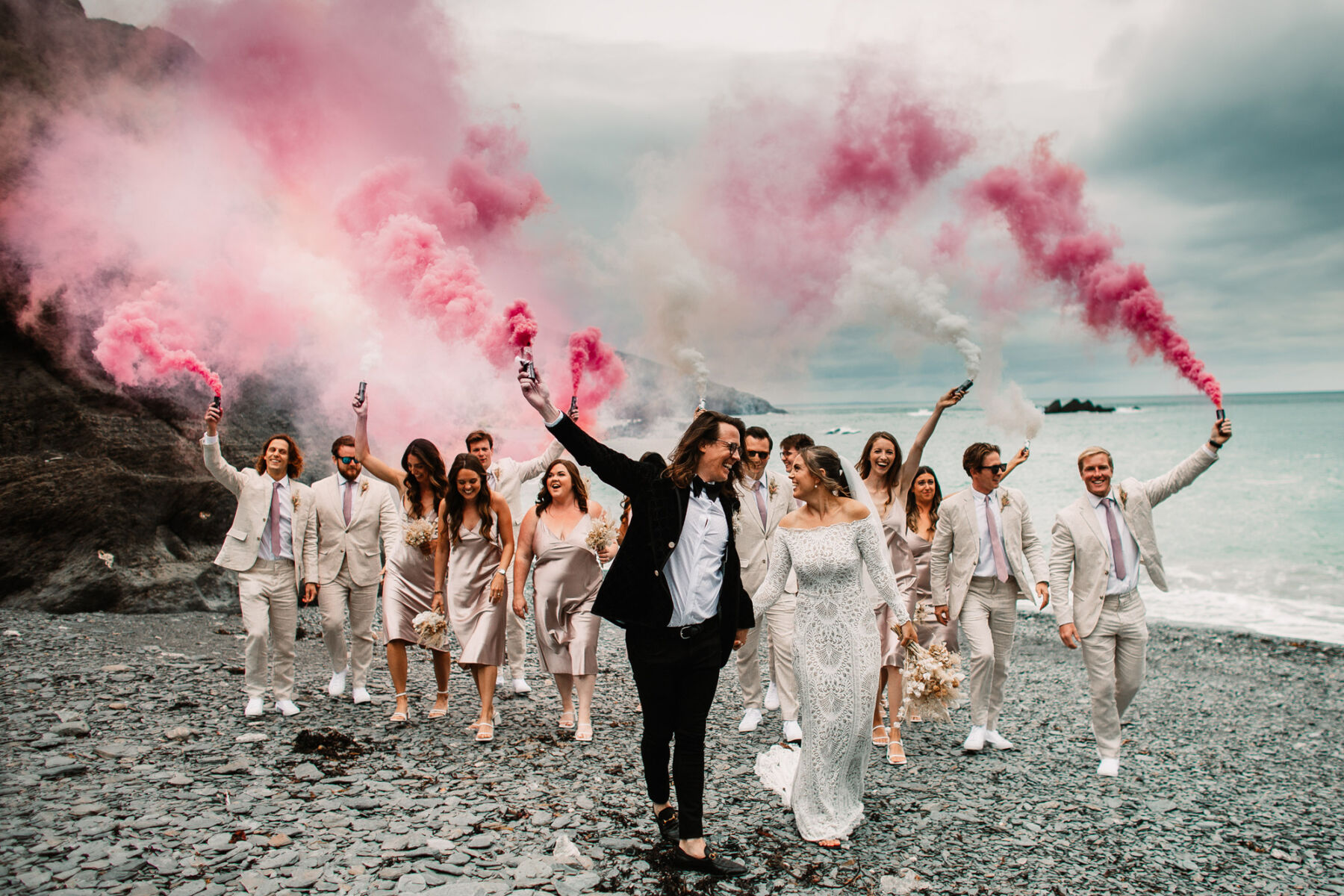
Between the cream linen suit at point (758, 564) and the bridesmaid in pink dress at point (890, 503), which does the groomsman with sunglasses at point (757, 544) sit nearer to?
the cream linen suit at point (758, 564)

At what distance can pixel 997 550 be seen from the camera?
6.50m

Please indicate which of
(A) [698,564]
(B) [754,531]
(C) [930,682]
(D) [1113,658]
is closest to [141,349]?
(B) [754,531]

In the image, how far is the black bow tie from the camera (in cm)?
431

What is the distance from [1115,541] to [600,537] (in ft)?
14.0

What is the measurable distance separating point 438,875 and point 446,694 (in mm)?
3234

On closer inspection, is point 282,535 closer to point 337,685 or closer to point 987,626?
point 337,685

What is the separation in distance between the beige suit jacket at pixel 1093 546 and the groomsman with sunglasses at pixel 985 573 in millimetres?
198

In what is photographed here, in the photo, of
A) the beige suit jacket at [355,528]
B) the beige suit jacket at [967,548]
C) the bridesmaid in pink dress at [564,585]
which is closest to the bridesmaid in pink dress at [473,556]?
the bridesmaid in pink dress at [564,585]

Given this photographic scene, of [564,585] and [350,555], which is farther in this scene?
[350,555]

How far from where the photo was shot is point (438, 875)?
3.86 metres

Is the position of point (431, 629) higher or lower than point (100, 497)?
lower

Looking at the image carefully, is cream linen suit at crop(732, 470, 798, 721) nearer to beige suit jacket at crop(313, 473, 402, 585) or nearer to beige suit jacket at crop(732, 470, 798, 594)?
beige suit jacket at crop(732, 470, 798, 594)

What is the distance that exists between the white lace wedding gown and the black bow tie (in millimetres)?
735

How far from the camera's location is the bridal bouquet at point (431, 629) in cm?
647
